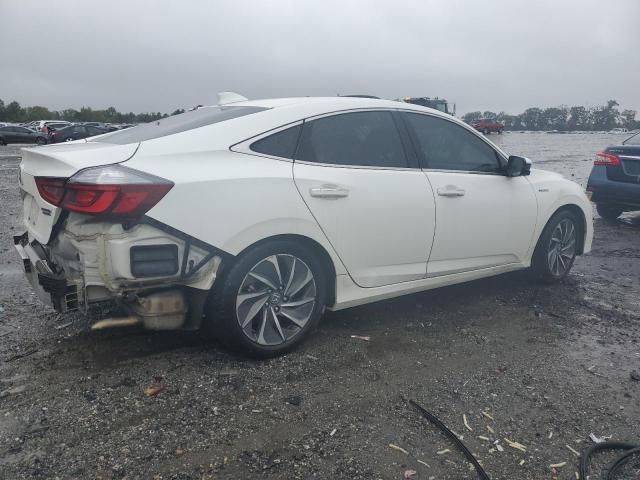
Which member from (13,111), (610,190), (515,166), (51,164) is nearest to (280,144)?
(51,164)

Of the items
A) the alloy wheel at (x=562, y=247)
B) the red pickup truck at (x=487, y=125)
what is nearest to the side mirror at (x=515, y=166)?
the alloy wheel at (x=562, y=247)

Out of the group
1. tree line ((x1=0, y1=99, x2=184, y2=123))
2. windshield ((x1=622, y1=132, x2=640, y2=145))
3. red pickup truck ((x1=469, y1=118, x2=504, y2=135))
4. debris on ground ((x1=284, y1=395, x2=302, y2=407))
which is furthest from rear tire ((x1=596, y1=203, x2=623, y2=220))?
tree line ((x1=0, y1=99, x2=184, y2=123))

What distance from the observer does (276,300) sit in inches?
139

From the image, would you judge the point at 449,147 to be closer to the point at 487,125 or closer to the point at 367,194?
the point at 367,194

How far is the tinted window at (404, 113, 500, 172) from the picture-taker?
4.30 meters

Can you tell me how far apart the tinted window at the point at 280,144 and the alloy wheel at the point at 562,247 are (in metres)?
2.95

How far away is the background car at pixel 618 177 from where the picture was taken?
8344 mm

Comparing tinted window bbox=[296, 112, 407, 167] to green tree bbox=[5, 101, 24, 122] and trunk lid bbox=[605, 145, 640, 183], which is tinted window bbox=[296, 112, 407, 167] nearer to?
trunk lid bbox=[605, 145, 640, 183]

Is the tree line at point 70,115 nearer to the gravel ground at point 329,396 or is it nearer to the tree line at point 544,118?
the tree line at point 544,118

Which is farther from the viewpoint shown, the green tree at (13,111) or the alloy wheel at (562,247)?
the green tree at (13,111)

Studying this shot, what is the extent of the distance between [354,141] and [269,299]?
126 cm

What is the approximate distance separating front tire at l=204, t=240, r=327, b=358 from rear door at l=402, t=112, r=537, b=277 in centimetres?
112

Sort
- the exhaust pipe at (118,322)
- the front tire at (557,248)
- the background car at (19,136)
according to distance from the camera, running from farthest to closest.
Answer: the background car at (19,136)
the front tire at (557,248)
the exhaust pipe at (118,322)

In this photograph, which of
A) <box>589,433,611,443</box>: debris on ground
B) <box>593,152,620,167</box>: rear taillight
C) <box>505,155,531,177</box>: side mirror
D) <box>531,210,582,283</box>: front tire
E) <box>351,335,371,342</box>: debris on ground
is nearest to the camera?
<box>589,433,611,443</box>: debris on ground
